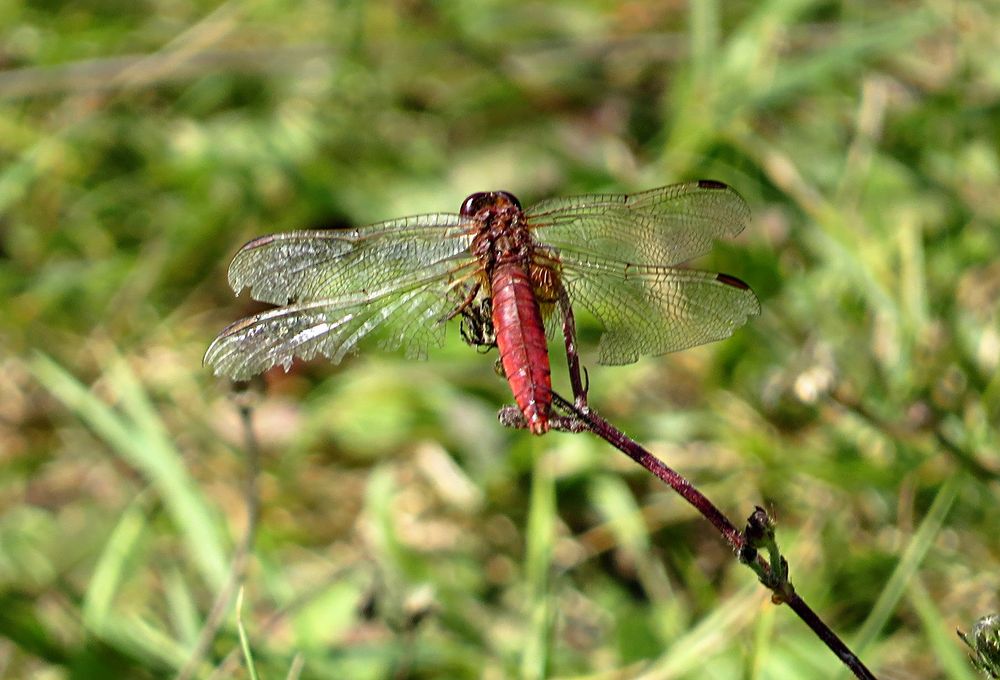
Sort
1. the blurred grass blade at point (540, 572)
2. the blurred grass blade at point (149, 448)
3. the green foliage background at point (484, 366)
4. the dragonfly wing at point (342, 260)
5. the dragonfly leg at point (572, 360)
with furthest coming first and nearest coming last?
the blurred grass blade at point (149, 448), the green foliage background at point (484, 366), the blurred grass blade at point (540, 572), the dragonfly wing at point (342, 260), the dragonfly leg at point (572, 360)

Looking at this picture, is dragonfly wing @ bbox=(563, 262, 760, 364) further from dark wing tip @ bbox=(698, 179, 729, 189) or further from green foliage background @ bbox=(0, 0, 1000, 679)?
green foliage background @ bbox=(0, 0, 1000, 679)

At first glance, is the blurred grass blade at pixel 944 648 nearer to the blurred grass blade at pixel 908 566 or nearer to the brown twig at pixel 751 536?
the blurred grass blade at pixel 908 566

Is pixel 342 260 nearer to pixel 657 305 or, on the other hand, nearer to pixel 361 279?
pixel 361 279

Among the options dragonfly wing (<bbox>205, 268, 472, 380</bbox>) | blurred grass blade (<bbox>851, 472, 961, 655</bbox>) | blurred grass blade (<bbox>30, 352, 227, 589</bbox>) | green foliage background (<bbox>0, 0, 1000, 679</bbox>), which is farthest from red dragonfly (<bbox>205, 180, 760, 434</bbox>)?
blurred grass blade (<bbox>30, 352, 227, 589</bbox>)

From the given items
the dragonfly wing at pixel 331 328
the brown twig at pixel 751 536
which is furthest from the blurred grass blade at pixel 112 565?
the brown twig at pixel 751 536

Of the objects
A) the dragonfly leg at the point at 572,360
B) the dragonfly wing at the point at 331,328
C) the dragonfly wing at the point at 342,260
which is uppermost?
the dragonfly wing at the point at 342,260
